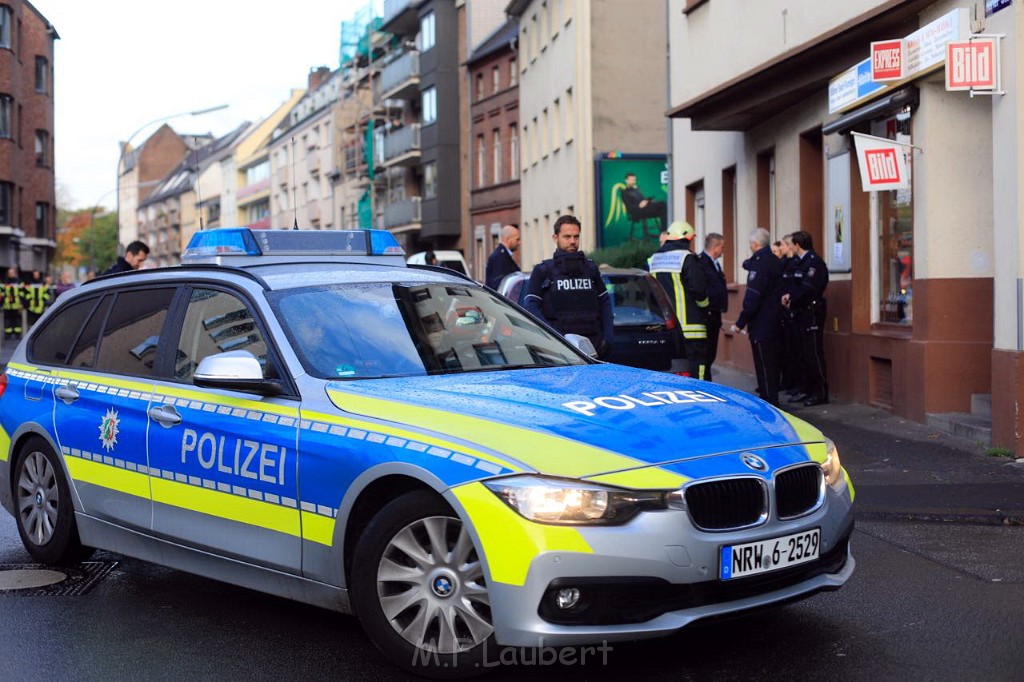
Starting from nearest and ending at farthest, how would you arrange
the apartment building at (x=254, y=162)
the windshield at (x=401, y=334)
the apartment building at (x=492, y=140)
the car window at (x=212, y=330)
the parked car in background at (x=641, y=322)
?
the windshield at (x=401, y=334) → the car window at (x=212, y=330) → the parked car in background at (x=641, y=322) → the apartment building at (x=492, y=140) → the apartment building at (x=254, y=162)

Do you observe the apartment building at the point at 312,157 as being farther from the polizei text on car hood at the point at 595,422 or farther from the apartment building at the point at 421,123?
the polizei text on car hood at the point at 595,422

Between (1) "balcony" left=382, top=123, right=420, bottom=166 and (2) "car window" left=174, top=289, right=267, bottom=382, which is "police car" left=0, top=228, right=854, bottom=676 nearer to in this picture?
(2) "car window" left=174, top=289, right=267, bottom=382

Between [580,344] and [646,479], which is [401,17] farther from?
[646,479]

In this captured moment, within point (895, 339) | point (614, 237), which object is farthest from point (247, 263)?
point (614, 237)

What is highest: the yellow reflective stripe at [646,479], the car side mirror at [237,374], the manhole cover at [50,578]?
the car side mirror at [237,374]

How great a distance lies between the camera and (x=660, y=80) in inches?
1594

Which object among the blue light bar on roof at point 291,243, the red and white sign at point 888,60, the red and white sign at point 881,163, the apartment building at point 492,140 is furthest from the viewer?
the apartment building at point 492,140

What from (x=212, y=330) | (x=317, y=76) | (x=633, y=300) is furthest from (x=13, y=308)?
(x=317, y=76)

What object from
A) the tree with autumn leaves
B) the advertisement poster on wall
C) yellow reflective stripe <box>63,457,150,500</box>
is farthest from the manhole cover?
the tree with autumn leaves

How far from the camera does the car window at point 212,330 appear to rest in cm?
634

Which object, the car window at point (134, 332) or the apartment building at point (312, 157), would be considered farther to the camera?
the apartment building at point (312, 157)

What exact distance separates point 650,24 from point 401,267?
3430cm

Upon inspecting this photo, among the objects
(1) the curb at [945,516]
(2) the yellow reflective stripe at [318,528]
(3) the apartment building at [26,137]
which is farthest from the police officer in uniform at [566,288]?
(3) the apartment building at [26,137]

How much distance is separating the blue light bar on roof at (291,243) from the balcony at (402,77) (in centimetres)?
5489
